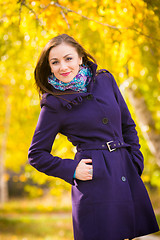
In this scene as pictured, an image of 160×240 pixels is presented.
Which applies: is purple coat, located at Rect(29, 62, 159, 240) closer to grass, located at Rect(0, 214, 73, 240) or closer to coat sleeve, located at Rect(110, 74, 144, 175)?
coat sleeve, located at Rect(110, 74, 144, 175)

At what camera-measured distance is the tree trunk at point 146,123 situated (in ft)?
13.9

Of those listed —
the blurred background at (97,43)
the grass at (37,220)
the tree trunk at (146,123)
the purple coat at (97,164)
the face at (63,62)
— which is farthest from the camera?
the grass at (37,220)

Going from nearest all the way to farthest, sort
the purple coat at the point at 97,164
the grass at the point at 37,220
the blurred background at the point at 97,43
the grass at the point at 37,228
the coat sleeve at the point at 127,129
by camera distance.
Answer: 1. the purple coat at the point at 97,164
2. the coat sleeve at the point at 127,129
3. the blurred background at the point at 97,43
4. the grass at the point at 37,228
5. the grass at the point at 37,220

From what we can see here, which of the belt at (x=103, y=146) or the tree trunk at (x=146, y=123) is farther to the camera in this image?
the tree trunk at (x=146, y=123)

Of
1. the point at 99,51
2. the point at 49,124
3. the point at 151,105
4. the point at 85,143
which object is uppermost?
the point at 99,51

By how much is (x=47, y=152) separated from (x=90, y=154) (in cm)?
27

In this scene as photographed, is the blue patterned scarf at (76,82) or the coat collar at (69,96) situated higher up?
the blue patterned scarf at (76,82)

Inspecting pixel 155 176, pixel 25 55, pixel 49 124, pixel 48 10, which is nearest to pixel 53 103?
pixel 49 124

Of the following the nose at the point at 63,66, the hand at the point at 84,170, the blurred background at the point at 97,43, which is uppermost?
the blurred background at the point at 97,43

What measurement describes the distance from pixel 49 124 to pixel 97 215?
63 centimetres

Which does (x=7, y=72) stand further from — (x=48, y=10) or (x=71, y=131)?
(x=71, y=131)

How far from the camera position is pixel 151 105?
5492 millimetres

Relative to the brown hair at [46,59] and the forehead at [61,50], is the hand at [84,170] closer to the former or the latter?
the brown hair at [46,59]

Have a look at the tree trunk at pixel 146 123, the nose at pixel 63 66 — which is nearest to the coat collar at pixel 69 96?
the nose at pixel 63 66
